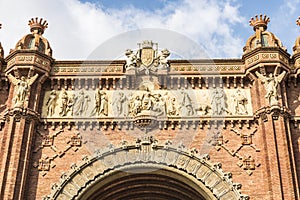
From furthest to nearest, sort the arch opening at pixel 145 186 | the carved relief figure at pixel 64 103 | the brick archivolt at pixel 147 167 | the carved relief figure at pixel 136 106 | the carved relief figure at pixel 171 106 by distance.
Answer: the carved relief figure at pixel 64 103, the carved relief figure at pixel 171 106, the carved relief figure at pixel 136 106, the arch opening at pixel 145 186, the brick archivolt at pixel 147 167

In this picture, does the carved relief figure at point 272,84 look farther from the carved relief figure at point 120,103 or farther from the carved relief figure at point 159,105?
the carved relief figure at point 120,103

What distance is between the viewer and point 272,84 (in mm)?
18141

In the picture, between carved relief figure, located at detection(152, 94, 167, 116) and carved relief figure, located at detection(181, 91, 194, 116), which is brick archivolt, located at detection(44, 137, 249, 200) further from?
carved relief figure, located at detection(181, 91, 194, 116)

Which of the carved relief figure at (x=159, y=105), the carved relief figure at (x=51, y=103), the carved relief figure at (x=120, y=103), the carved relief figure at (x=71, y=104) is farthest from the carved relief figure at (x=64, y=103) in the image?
the carved relief figure at (x=159, y=105)

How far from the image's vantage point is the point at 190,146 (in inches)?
699

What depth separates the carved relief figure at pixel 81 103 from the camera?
60.9ft

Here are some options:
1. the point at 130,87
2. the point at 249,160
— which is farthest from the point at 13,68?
the point at 249,160

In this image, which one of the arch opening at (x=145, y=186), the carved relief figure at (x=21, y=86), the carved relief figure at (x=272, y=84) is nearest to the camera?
the arch opening at (x=145, y=186)

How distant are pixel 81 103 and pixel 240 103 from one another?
6083mm

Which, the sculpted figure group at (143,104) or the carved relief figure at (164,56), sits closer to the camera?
the sculpted figure group at (143,104)

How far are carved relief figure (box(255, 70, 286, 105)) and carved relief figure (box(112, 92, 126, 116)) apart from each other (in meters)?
5.20

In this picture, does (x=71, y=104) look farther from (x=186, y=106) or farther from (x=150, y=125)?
(x=186, y=106)

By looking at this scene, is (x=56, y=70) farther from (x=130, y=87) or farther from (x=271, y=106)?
(x=271, y=106)

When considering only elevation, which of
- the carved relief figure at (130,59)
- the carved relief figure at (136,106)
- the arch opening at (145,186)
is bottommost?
the arch opening at (145,186)
